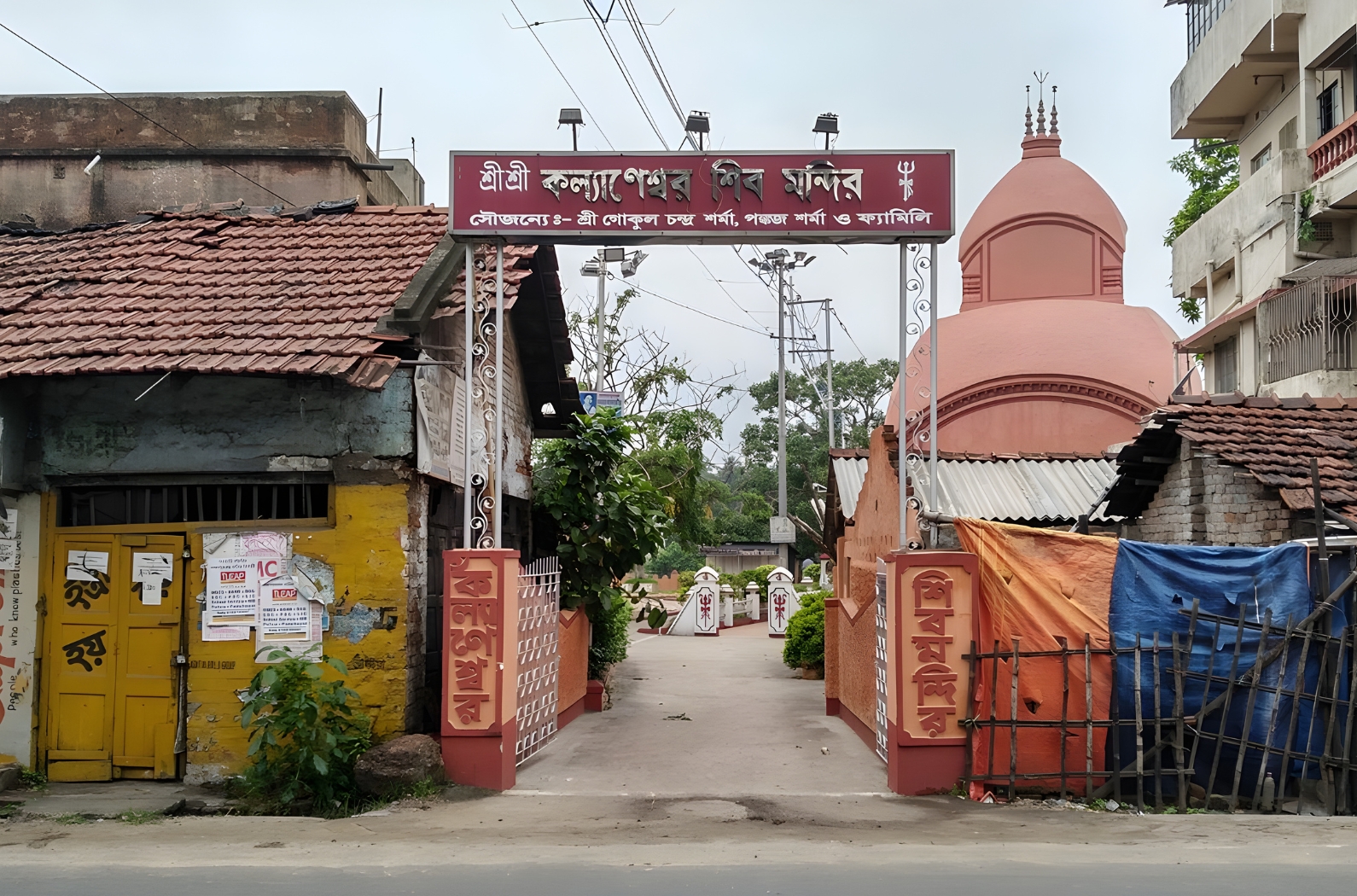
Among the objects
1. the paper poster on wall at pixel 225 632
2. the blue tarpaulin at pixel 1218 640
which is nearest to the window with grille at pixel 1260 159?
the blue tarpaulin at pixel 1218 640

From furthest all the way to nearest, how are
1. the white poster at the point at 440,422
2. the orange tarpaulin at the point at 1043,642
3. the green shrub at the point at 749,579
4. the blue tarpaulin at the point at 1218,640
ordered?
the green shrub at the point at 749,579, the white poster at the point at 440,422, the orange tarpaulin at the point at 1043,642, the blue tarpaulin at the point at 1218,640

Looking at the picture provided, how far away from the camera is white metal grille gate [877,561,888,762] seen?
893 cm

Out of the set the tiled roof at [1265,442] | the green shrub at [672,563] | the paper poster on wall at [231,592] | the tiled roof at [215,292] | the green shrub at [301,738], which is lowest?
the green shrub at [672,563]

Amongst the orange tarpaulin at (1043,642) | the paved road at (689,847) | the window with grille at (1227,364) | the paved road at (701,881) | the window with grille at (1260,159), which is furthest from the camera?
the window with grille at (1227,364)

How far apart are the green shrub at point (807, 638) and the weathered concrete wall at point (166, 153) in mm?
9618

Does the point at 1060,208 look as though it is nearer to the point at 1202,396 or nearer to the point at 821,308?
the point at 1202,396

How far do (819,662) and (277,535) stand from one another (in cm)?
1117

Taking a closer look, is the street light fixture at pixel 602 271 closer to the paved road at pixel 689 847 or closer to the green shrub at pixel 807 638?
the green shrub at pixel 807 638

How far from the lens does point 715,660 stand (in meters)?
21.4

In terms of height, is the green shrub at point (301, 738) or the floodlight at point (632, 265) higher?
the floodlight at point (632, 265)

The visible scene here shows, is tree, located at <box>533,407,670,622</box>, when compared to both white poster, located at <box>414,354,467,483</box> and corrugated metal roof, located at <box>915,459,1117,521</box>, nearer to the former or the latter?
white poster, located at <box>414,354,467,483</box>

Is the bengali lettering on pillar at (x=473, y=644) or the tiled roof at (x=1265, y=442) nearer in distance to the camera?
the bengali lettering on pillar at (x=473, y=644)

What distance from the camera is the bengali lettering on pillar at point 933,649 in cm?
811

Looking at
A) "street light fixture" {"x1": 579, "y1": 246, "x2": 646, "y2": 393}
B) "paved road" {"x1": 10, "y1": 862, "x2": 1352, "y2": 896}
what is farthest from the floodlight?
"paved road" {"x1": 10, "y1": 862, "x2": 1352, "y2": 896}
